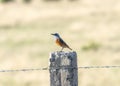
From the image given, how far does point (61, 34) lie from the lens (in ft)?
93.9

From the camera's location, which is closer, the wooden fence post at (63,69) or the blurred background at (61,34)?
the wooden fence post at (63,69)

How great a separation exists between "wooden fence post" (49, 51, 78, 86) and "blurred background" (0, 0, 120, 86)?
753 cm

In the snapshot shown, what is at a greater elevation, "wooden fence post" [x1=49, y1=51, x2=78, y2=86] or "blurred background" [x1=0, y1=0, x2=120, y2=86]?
"blurred background" [x1=0, y1=0, x2=120, y2=86]

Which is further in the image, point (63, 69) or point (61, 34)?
point (61, 34)

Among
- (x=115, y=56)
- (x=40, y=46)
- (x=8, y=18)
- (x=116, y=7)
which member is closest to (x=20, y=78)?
(x=115, y=56)

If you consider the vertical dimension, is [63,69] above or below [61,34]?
below

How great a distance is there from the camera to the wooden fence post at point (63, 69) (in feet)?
27.7

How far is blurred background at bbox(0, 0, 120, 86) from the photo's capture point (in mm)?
17359

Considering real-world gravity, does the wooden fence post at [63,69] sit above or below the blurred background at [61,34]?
below

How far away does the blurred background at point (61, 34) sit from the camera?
17359mm

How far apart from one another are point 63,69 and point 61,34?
66.2 feet

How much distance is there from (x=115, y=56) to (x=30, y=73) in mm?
2662

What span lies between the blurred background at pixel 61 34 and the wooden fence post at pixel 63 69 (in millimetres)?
7526

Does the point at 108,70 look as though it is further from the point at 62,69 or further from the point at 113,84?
the point at 62,69
